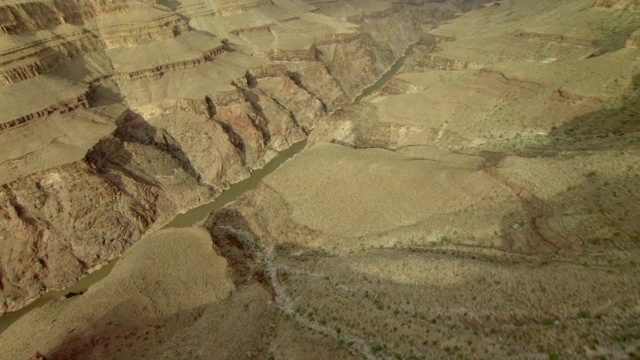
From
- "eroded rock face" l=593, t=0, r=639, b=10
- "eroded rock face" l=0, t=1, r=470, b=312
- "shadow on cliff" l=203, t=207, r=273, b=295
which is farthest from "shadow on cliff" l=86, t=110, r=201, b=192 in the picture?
"eroded rock face" l=593, t=0, r=639, b=10

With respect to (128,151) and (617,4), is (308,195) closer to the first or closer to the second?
(128,151)

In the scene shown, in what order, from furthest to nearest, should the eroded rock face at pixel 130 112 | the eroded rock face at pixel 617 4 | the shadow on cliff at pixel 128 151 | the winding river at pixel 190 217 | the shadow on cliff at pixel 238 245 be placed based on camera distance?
the eroded rock face at pixel 617 4, the shadow on cliff at pixel 128 151, the eroded rock face at pixel 130 112, the winding river at pixel 190 217, the shadow on cliff at pixel 238 245

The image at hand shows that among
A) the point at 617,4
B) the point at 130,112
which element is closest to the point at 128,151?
the point at 130,112

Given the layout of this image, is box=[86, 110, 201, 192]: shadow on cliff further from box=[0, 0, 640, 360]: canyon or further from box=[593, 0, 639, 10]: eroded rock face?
box=[593, 0, 639, 10]: eroded rock face

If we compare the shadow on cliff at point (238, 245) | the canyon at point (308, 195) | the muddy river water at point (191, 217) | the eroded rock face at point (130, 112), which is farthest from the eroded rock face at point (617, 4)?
the shadow on cliff at point (238, 245)

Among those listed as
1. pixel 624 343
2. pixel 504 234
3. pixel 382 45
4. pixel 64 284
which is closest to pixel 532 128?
pixel 504 234

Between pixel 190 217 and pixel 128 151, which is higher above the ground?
pixel 128 151

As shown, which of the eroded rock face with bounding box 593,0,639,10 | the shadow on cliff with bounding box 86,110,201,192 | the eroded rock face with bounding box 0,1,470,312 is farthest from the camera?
the eroded rock face with bounding box 593,0,639,10

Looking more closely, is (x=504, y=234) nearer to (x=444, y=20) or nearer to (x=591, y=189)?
(x=591, y=189)

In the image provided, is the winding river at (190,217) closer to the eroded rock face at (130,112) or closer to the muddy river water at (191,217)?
the muddy river water at (191,217)
